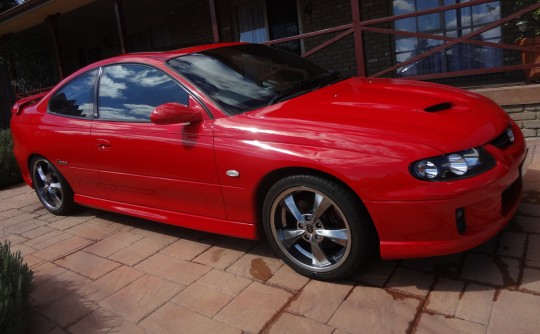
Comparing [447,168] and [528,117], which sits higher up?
[447,168]

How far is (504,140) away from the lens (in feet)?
8.91

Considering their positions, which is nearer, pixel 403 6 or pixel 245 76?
pixel 245 76

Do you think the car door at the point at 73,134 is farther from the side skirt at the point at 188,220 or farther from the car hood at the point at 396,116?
the car hood at the point at 396,116

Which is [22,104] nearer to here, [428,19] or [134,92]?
[134,92]

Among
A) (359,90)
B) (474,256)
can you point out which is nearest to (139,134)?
(359,90)

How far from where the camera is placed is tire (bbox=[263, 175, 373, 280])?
8.32ft

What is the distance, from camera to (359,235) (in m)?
2.52

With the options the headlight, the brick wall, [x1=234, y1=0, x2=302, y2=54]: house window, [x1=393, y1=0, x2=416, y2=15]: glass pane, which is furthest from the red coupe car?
[x1=234, y1=0, x2=302, y2=54]: house window

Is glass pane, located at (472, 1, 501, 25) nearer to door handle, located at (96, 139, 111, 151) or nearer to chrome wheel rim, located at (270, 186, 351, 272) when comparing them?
chrome wheel rim, located at (270, 186, 351, 272)

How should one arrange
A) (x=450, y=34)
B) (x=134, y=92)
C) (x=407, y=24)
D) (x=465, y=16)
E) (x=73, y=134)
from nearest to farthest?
(x=134, y=92) < (x=73, y=134) < (x=465, y=16) < (x=450, y=34) < (x=407, y=24)

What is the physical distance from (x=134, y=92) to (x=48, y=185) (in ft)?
6.22

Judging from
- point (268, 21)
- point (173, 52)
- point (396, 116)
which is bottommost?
point (396, 116)

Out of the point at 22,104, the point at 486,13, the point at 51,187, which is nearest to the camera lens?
the point at 51,187

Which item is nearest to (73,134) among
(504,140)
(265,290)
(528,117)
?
(265,290)
